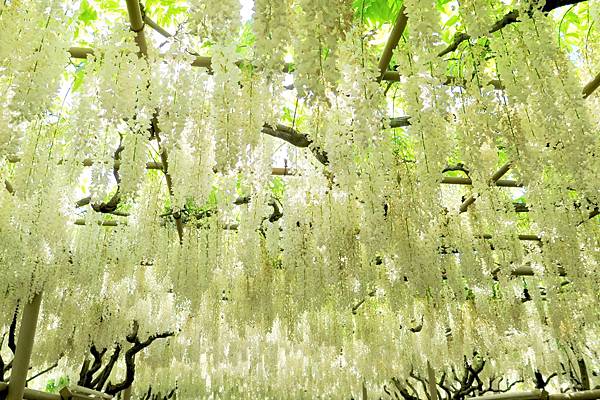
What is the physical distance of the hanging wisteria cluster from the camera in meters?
2.62

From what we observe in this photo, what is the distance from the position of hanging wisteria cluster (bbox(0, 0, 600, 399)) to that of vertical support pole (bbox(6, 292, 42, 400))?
15 centimetres

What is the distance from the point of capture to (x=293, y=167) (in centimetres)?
504

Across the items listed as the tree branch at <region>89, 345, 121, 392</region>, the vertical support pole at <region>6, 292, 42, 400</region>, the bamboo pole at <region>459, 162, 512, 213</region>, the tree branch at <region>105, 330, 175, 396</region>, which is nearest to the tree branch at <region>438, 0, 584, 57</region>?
the bamboo pole at <region>459, 162, 512, 213</region>

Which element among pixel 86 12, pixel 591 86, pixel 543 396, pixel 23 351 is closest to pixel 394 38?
pixel 591 86

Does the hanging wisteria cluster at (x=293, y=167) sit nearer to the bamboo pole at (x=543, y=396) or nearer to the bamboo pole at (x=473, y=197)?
the bamboo pole at (x=473, y=197)

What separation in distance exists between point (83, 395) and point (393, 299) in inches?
178

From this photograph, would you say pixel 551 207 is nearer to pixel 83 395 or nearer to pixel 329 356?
pixel 83 395

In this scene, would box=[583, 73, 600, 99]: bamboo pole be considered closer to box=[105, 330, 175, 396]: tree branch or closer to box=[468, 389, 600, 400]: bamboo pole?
box=[468, 389, 600, 400]: bamboo pole

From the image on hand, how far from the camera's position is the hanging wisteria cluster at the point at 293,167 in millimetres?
2615

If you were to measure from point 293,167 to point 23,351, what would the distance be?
12.5 ft

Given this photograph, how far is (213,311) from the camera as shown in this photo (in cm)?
803

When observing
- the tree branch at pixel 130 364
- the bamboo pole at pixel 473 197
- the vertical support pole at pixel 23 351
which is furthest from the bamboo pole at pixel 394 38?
the tree branch at pixel 130 364

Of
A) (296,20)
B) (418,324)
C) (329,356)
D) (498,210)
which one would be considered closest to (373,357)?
(418,324)

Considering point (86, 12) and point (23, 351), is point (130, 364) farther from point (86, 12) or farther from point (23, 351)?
point (86, 12)
